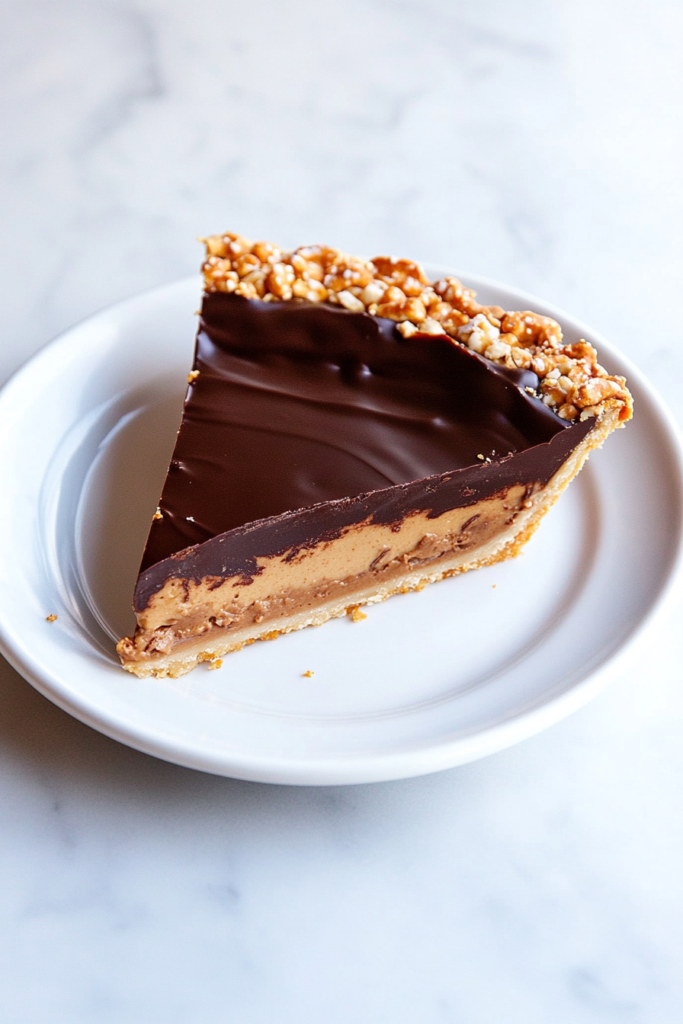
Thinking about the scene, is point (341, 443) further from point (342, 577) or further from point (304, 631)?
point (304, 631)

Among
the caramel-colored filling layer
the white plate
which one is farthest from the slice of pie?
the white plate

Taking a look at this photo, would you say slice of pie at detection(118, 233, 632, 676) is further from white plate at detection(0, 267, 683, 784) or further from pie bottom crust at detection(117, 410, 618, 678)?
white plate at detection(0, 267, 683, 784)

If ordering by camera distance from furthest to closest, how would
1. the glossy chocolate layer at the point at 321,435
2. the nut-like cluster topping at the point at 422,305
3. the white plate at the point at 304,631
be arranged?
the nut-like cluster topping at the point at 422,305 → the glossy chocolate layer at the point at 321,435 → the white plate at the point at 304,631

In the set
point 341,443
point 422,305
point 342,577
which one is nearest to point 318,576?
point 342,577

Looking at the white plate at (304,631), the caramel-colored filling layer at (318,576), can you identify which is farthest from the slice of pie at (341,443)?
the white plate at (304,631)

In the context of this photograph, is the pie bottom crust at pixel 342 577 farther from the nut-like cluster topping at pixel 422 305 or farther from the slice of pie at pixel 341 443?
the nut-like cluster topping at pixel 422 305

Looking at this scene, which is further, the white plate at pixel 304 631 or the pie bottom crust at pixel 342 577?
the pie bottom crust at pixel 342 577

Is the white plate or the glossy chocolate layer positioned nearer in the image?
the white plate

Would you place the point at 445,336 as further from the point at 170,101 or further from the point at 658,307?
the point at 170,101
